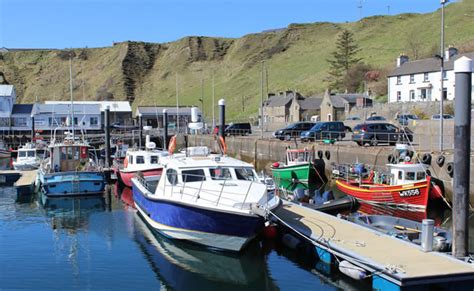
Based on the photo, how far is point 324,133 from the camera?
40.1 meters

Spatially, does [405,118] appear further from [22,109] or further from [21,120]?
[22,109]

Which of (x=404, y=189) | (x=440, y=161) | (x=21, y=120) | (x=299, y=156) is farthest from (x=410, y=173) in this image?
(x=21, y=120)

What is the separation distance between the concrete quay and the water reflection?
11.8 meters

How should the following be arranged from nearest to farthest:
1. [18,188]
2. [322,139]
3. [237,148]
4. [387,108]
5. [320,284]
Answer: [320,284] → [18,188] → [322,139] → [237,148] → [387,108]

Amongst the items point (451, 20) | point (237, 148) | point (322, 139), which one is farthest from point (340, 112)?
point (451, 20)

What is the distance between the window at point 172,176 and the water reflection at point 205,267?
6.70 ft

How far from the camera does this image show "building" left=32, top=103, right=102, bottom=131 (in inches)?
2766

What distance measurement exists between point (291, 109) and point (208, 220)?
56.0m

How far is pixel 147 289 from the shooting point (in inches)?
542

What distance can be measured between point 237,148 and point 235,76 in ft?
284

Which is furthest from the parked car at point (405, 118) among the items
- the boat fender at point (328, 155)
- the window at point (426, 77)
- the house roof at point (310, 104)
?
the house roof at point (310, 104)

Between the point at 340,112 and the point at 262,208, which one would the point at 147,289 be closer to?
the point at 262,208

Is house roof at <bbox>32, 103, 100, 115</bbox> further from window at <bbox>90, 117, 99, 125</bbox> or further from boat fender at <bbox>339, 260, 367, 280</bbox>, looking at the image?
boat fender at <bbox>339, 260, 367, 280</bbox>

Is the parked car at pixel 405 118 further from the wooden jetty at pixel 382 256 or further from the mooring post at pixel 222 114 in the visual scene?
the wooden jetty at pixel 382 256
